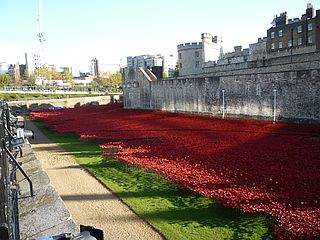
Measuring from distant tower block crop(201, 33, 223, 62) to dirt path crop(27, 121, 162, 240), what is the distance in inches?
1585

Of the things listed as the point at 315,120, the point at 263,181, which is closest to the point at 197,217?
the point at 263,181

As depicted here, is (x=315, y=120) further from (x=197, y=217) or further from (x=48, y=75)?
(x=48, y=75)

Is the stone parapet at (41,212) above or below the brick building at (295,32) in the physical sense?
below

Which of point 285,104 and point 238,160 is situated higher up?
point 285,104

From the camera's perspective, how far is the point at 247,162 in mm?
10406

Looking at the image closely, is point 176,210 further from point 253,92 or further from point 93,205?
point 253,92

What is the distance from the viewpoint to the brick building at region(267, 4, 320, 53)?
43.8 m

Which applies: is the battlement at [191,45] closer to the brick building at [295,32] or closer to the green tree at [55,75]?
the brick building at [295,32]

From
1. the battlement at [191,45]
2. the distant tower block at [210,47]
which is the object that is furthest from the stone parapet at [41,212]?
the battlement at [191,45]

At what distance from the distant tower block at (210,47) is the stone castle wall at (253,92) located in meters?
19.6

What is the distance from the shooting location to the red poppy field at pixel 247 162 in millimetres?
6852

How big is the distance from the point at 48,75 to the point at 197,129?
9003 cm

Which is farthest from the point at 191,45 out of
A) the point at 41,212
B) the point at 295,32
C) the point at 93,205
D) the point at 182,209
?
the point at 41,212

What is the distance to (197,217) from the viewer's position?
736 centimetres
